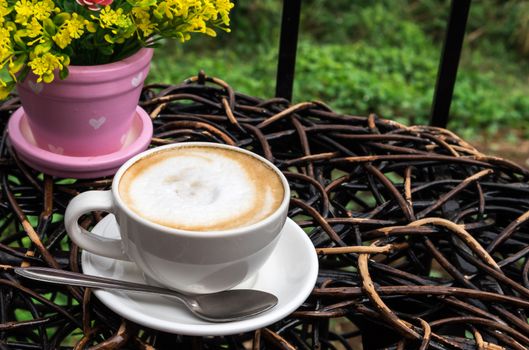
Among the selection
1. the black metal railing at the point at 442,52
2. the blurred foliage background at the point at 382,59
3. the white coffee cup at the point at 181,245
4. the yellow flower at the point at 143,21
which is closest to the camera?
the white coffee cup at the point at 181,245

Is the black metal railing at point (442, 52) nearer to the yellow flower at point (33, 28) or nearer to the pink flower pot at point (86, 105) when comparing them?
the pink flower pot at point (86, 105)

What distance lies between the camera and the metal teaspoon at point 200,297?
586 mm

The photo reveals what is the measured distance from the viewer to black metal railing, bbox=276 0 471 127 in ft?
3.31

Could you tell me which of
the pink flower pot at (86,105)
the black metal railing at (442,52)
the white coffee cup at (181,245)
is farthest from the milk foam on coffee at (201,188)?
the black metal railing at (442,52)

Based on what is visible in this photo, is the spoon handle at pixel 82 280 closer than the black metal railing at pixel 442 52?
Yes

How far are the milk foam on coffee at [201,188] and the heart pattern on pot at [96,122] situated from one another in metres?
0.12

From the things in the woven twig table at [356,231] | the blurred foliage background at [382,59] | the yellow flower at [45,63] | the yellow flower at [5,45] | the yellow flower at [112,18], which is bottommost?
the blurred foliage background at [382,59]

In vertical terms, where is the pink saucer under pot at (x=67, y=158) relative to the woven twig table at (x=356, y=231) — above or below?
above

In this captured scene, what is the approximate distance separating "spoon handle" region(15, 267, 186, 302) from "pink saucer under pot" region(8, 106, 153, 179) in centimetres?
17

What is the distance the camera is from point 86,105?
28.7 inches

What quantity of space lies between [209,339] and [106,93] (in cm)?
37

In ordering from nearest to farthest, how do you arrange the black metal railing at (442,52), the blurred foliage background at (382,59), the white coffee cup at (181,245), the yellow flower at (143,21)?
the white coffee cup at (181,245)
the yellow flower at (143,21)
the black metal railing at (442,52)
the blurred foliage background at (382,59)

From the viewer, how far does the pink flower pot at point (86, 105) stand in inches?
28.1

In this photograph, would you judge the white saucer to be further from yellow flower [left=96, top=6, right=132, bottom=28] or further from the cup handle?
yellow flower [left=96, top=6, right=132, bottom=28]
